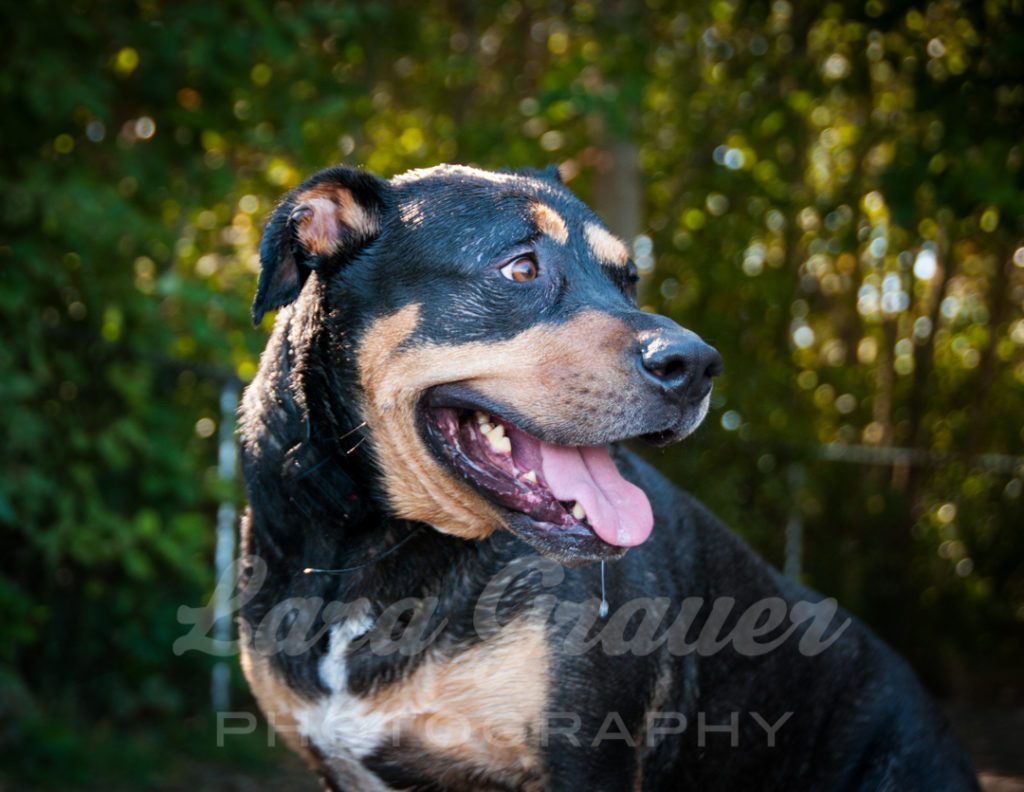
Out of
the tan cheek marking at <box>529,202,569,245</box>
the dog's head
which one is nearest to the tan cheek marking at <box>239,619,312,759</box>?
the dog's head

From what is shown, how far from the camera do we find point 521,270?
Answer: 9.11 ft

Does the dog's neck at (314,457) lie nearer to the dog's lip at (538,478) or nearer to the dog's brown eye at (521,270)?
the dog's lip at (538,478)

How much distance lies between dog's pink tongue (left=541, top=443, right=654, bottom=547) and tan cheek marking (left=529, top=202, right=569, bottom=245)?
0.60 metres

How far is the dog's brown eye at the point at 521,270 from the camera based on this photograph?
2.76m

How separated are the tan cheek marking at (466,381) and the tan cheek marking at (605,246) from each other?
389 millimetres

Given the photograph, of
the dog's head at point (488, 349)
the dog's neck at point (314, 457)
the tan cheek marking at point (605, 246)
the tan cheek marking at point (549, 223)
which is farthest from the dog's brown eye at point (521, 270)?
the dog's neck at point (314, 457)

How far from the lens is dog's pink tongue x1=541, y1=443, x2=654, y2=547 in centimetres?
256

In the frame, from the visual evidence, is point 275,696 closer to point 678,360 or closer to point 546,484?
point 546,484

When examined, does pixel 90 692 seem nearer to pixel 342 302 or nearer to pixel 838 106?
pixel 342 302

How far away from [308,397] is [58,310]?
3.34 m

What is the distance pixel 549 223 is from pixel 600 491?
77 cm

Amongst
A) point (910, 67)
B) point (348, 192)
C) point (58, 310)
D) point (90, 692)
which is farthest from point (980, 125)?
point (90, 692)

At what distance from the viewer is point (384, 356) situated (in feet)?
8.94

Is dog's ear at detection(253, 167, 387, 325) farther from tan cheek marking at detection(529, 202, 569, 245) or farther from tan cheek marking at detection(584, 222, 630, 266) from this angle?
tan cheek marking at detection(584, 222, 630, 266)
